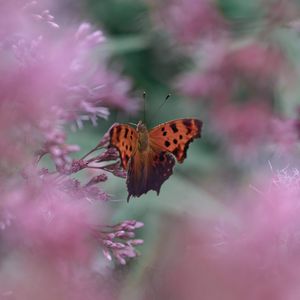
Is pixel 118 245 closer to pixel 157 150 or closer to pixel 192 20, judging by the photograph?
pixel 157 150

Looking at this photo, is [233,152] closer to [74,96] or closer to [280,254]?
[74,96]

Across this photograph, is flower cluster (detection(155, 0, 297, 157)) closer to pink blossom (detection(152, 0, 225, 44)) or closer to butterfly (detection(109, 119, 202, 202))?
pink blossom (detection(152, 0, 225, 44))

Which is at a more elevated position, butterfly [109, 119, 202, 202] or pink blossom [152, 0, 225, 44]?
butterfly [109, 119, 202, 202]

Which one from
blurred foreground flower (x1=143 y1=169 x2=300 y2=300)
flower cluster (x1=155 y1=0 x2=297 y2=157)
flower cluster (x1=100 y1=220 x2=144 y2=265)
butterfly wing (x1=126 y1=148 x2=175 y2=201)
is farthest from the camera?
flower cluster (x1=155 y1=0 x2=297 y2=157)

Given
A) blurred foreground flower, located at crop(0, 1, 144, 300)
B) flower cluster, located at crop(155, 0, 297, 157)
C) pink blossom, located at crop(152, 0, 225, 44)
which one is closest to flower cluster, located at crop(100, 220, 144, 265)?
blurred foreground flower, located at crop(0, 1, 144, 300)

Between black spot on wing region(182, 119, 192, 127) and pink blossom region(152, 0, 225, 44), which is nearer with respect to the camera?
black spot on wing region(182, 119, 192, 127)

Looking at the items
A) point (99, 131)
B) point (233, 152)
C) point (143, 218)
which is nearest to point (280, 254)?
point (143, 218)

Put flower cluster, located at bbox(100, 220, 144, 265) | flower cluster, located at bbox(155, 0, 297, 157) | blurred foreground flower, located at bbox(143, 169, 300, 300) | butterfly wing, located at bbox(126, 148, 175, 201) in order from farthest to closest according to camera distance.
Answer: flower cluster, located at bbox(155, 0, 297, 157), butterfly wing, located at bbox(126, 148, 175, 201), flower cluster, located at bbox(100, 220, 144, 265), blurred foreground flower, located at bbox(143, 169, 300, 300)
